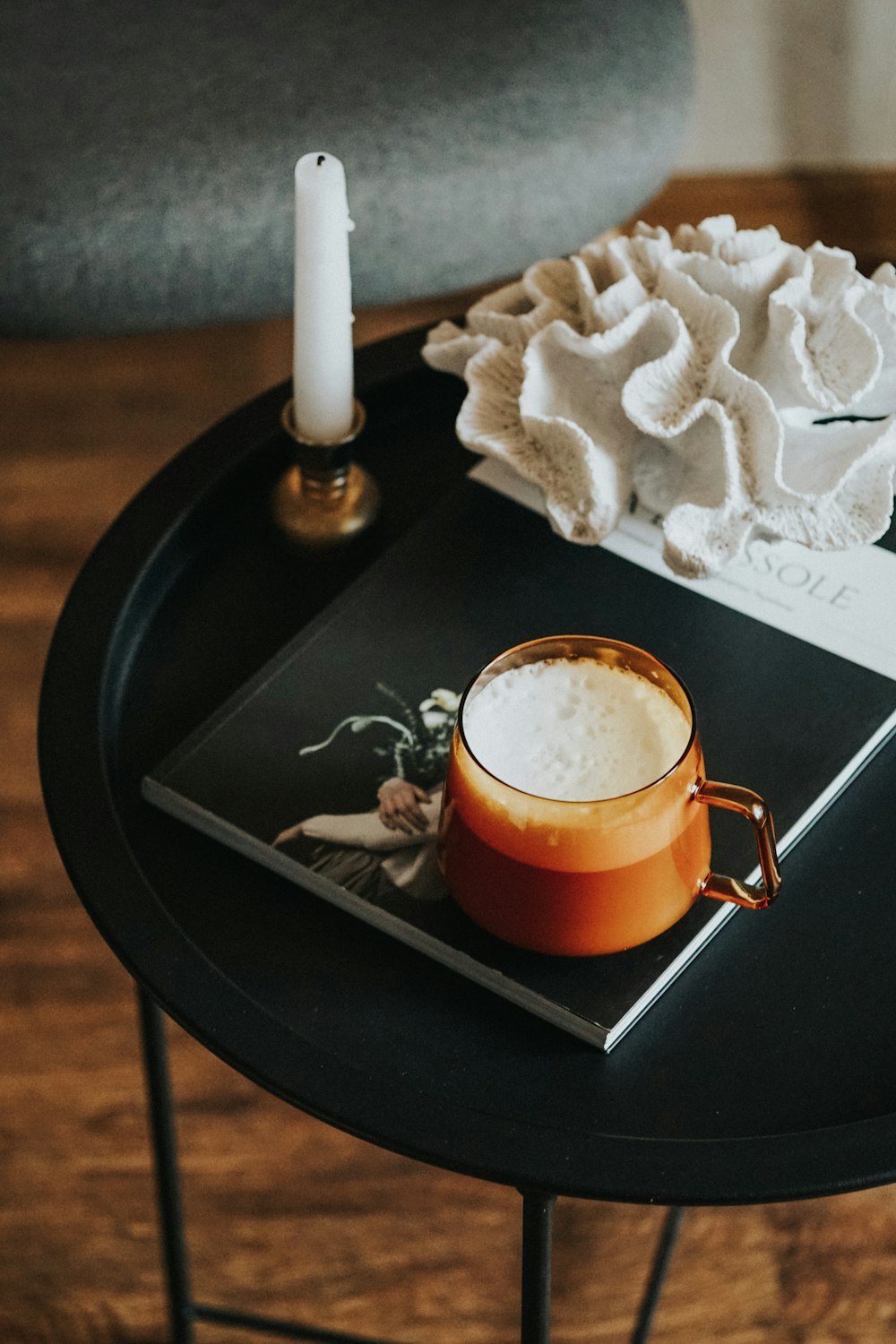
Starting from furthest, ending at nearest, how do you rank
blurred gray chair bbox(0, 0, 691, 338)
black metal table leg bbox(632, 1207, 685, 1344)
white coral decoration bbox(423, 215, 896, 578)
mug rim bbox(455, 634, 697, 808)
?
blurred gray chair bbox(0, 0, 691, 338), black metal table leg bbox(632, 1207, 685, 1344), white coral decoration bbox(423, 215, 896, 578), mug rim bbox(455, 634, 697, 808)

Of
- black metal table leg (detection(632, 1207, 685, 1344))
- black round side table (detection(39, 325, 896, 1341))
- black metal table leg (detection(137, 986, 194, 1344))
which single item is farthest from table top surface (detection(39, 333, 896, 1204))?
black metal table leg (detection(632, 1207, 685, 1344))

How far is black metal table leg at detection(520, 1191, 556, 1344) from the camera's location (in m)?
0.44

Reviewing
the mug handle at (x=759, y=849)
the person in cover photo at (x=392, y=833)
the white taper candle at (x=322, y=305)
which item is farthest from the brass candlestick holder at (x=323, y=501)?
the mug handle at (x=759, y=849)

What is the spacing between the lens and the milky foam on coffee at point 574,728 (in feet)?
1.31

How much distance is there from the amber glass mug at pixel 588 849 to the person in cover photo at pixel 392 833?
21 mm

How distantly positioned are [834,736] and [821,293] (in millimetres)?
161

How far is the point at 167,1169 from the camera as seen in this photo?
63 centimetres

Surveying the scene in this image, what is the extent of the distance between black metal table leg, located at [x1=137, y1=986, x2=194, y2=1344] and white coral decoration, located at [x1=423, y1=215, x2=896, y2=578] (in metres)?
0.26

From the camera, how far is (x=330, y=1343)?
66 cm

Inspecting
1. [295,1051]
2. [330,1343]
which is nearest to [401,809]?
[295,1051]

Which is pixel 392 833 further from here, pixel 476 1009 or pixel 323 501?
pixel 323 501

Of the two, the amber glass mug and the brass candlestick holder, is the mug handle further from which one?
the brass candlestick holder

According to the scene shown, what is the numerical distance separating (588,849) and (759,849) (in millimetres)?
57

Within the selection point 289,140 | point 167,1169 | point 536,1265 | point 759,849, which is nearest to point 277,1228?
point 167,1169
